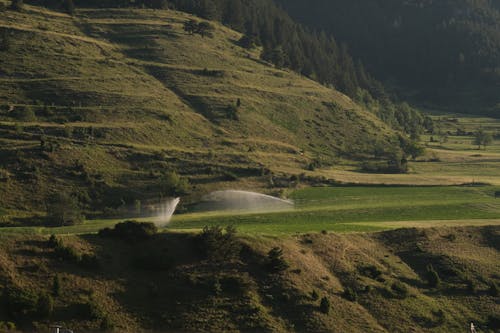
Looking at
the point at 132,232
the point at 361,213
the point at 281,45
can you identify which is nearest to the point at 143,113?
the point at 361,213

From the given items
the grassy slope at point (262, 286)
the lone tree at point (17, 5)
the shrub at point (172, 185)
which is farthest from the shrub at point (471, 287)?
the lone tree at point (17, 5)

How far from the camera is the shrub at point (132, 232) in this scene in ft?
173

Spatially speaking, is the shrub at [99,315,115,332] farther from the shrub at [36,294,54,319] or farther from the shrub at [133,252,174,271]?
the shrub at [133,252,174,271]

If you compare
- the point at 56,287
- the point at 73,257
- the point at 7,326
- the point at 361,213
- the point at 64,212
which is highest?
the point at 73,257

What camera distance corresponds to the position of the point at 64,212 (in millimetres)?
70000

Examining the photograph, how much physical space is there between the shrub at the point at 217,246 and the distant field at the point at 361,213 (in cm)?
634

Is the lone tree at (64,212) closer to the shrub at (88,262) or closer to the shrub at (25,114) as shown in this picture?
the shrub at (88,262)

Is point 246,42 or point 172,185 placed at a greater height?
point 246,42

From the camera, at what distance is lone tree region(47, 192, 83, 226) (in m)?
70.0

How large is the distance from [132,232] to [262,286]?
1179 centimetres

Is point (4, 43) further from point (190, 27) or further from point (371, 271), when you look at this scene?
point (371, 271)

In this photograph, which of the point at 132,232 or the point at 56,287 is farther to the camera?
the point at 132,232

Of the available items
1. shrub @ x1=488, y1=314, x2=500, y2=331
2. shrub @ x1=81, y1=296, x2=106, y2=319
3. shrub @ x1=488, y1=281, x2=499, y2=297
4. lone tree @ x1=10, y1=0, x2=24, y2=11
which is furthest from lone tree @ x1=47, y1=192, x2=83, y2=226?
lone tree @ x1=10, y1=0, x2=24, y2=11

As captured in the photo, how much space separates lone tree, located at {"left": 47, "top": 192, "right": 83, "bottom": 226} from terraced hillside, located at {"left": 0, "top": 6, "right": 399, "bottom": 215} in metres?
3.11
